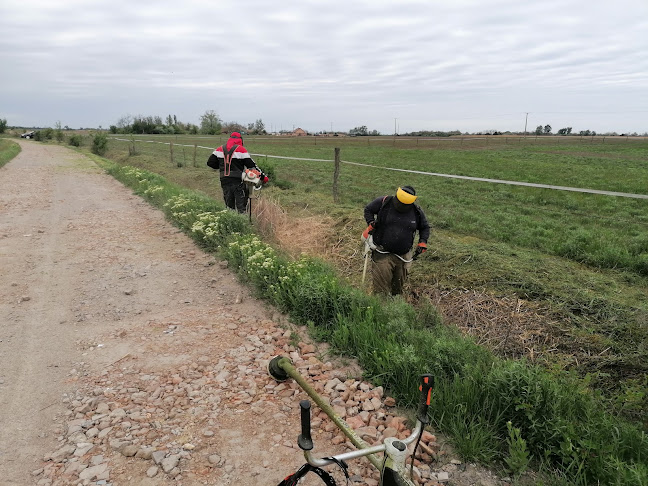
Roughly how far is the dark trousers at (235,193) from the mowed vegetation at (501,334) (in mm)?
595

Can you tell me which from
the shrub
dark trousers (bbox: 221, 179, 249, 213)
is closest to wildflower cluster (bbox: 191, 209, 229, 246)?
dark trousers (bbox: 221, 179, 249, 213)

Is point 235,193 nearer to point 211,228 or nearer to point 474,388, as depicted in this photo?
point 211,228

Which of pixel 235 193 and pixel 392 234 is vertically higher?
pixel 235 193

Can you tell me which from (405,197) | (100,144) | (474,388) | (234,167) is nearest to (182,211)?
(234,167)

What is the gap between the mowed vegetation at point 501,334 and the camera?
2.61m

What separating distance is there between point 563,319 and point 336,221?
480cm

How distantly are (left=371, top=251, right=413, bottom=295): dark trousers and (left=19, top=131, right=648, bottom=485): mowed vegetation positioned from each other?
1.71 ft

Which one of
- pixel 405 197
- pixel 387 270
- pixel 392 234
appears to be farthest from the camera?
pixel 387 270

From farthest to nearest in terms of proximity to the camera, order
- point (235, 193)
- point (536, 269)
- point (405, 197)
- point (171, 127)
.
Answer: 1. point (171, 127)
2. point (235, 193)
3. point (536, 269)
4. point (405, 197)

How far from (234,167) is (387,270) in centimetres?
418

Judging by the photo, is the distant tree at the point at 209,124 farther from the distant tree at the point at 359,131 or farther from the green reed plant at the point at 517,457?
the green reed plant at the point at 517,457

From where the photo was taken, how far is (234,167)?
8195mm

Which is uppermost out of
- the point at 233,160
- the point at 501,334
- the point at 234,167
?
the point at 233,160

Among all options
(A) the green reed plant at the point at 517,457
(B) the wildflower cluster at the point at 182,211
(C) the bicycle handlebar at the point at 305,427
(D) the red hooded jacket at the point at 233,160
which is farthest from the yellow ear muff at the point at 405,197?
(B) the wildflower cluster at the point at 182,211
